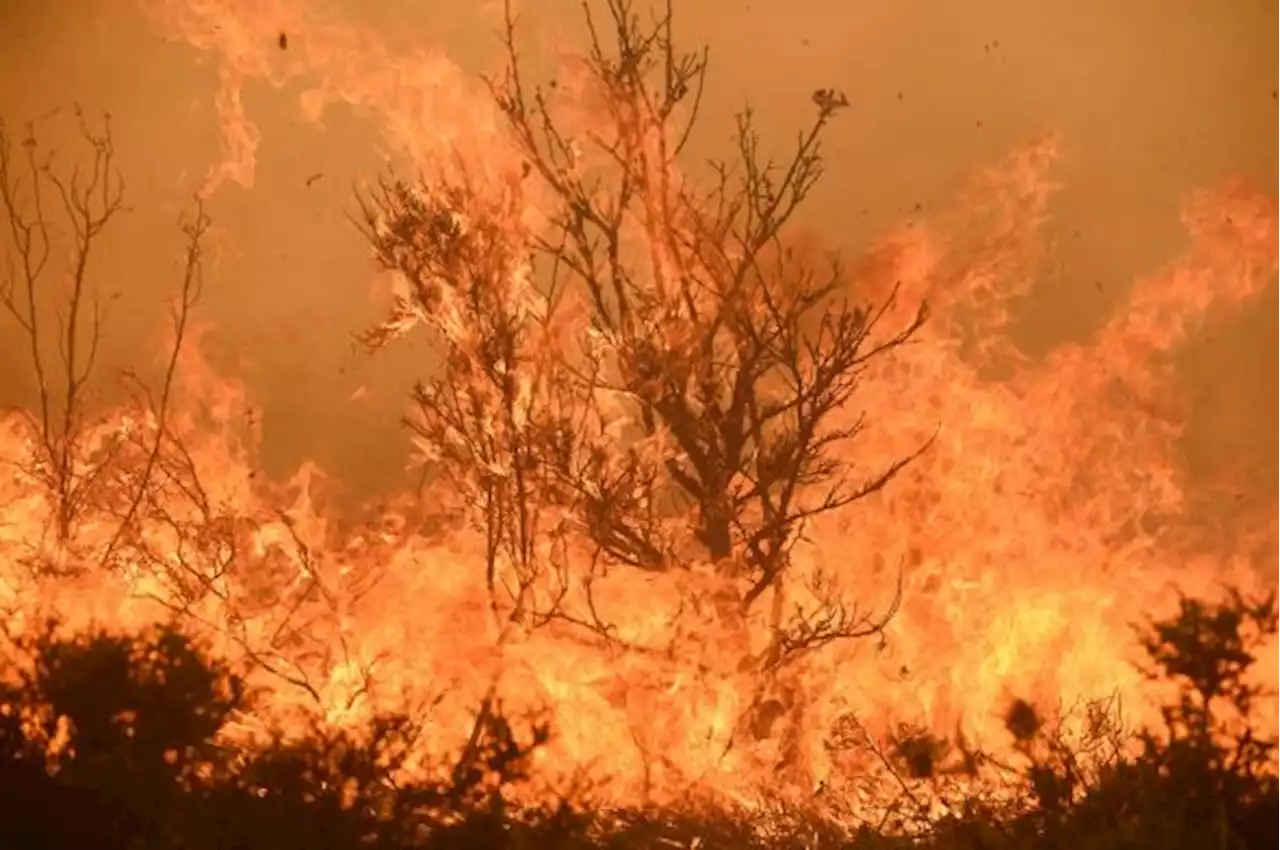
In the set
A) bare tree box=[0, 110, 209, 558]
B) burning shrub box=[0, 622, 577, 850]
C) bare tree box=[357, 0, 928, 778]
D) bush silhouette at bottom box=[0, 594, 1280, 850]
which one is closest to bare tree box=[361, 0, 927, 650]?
bare tree box=[357, 0, 928, 778]

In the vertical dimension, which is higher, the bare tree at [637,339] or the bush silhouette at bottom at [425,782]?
the bare tree at [637,339]

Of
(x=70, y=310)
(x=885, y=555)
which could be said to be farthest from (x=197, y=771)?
(x=70, y=310)

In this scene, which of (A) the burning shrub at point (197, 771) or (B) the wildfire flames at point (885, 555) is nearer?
(A) the burning shrub at point (197, 771)

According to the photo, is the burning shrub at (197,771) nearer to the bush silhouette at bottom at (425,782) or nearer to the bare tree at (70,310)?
the bush silhouette at bottom at (425,782)

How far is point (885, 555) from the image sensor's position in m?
7.29

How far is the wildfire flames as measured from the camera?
22.4 feet

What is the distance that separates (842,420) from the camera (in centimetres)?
733

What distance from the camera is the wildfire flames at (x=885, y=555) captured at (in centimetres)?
681

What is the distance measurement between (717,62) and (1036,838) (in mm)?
4489

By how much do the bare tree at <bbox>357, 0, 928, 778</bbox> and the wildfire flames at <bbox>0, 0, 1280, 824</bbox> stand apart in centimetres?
24

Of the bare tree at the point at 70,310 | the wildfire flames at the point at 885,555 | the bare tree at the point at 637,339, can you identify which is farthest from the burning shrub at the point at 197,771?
the bare tree at the point at 70,310

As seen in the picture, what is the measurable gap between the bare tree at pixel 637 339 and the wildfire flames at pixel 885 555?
24 cm

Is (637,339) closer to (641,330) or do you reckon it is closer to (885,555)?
(641,330)

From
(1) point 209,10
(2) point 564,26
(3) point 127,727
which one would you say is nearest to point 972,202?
(2) point 564,26
